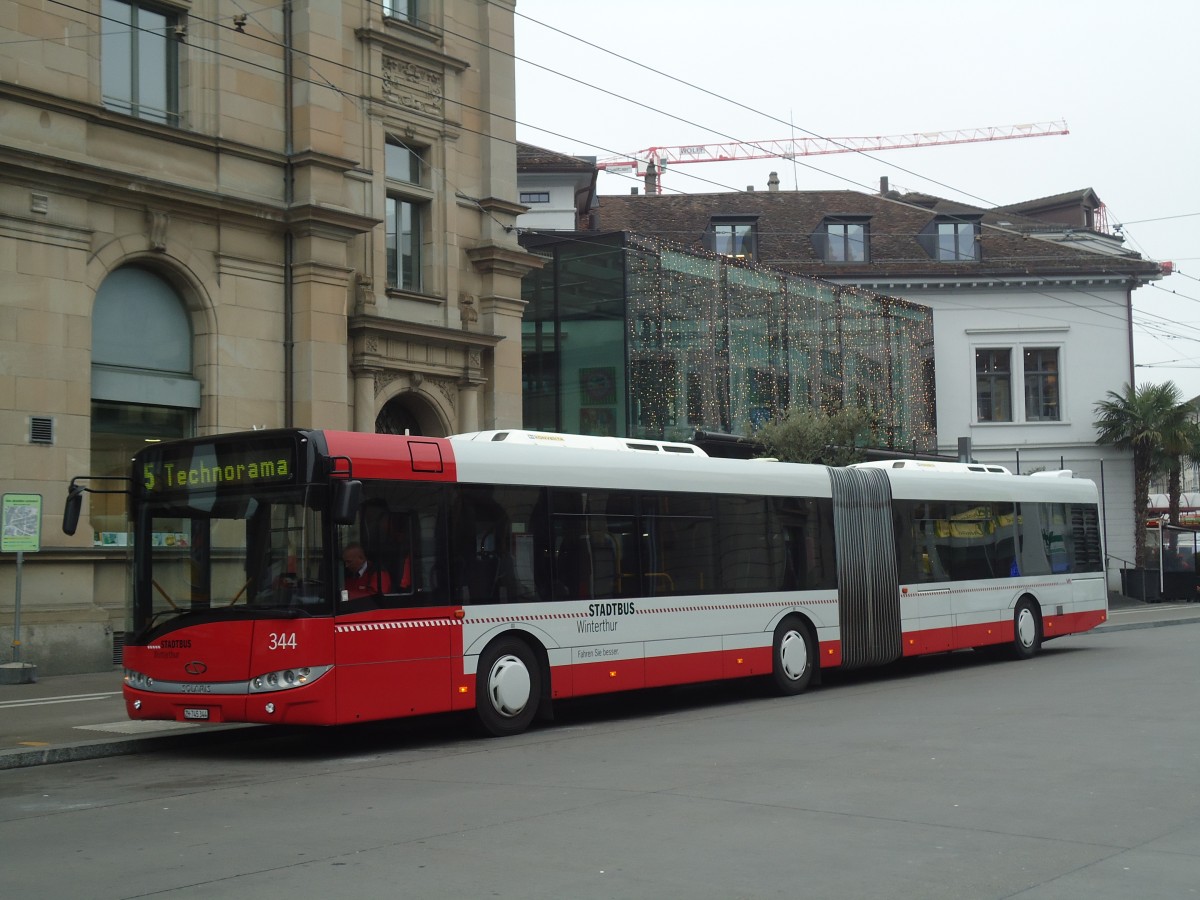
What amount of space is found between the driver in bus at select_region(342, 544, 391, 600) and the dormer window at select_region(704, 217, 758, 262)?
3630cm

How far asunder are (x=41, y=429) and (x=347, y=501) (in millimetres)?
9659


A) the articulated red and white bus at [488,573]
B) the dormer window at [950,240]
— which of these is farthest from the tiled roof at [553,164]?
the articulated red and white bus at [488,573]

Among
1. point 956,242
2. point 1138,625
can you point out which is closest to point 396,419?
point 1138,625

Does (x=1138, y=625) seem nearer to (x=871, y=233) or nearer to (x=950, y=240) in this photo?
(x=950, y=240)

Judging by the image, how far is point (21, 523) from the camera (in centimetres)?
1809

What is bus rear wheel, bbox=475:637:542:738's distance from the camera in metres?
13.4

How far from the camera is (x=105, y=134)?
20531mm

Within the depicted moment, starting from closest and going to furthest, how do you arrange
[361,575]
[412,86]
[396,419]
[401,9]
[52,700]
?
[361,575] < [52,700] < [412,86] < [401,9] < [396,419]

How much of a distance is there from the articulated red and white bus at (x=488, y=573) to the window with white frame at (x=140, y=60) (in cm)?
1016

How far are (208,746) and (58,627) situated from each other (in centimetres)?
693

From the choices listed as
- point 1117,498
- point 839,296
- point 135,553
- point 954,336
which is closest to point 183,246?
point 135,553

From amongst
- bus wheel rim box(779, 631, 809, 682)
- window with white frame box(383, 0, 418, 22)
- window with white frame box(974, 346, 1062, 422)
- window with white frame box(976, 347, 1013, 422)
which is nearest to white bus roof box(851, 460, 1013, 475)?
bus wheel rim box(779, 631, 809, 682)

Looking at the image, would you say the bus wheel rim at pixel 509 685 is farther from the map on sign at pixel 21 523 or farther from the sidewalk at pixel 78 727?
the map on sign at pixel 21 523

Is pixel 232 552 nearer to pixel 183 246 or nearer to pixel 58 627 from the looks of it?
pixel 58 627
